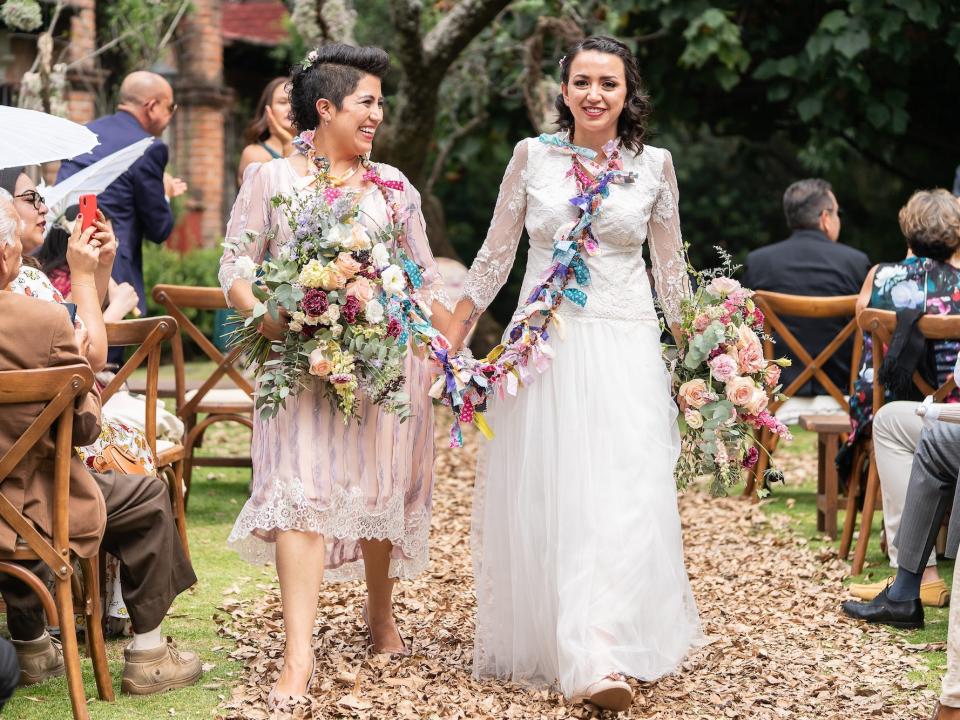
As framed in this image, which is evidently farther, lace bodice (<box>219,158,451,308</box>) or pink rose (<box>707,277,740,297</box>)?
pink rose (<box>707,277,740,297</box>)

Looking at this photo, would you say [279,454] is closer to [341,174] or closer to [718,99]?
[341,174]

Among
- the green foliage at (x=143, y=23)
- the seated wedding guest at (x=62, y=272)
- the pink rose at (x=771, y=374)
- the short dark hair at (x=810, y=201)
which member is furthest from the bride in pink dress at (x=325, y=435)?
the green foliage at (x=143, y=23)

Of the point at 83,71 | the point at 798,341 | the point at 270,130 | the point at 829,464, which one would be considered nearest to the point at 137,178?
the point at 270,130

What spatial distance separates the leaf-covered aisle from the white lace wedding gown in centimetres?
16

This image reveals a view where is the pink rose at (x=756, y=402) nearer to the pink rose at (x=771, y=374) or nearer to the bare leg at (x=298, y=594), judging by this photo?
the pink rose at (x=771, y=374)

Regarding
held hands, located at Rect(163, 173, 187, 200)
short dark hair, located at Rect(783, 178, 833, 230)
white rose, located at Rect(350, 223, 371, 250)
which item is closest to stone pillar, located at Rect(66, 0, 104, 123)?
held hands, located at Rect(163, 173, 187, 200)

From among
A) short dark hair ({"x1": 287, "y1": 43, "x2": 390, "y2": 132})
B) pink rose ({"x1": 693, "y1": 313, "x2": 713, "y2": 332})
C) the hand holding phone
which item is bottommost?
pink rose ({"x1": 693, "y1": 313, "x2": 713, "y2": 332})

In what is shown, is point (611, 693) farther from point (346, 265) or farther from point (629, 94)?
point (629, 94)

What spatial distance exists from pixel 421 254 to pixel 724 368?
1062 millimetres

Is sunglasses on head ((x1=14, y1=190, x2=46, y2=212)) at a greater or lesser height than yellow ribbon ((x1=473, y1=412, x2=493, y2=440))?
greater

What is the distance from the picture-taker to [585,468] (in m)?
4.22

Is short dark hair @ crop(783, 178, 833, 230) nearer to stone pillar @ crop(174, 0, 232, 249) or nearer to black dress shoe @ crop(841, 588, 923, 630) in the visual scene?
black dress shoe @ crop(841, 588, 923, 630)

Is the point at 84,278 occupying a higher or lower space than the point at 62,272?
higher

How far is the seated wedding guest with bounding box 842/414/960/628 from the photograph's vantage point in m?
4.93
